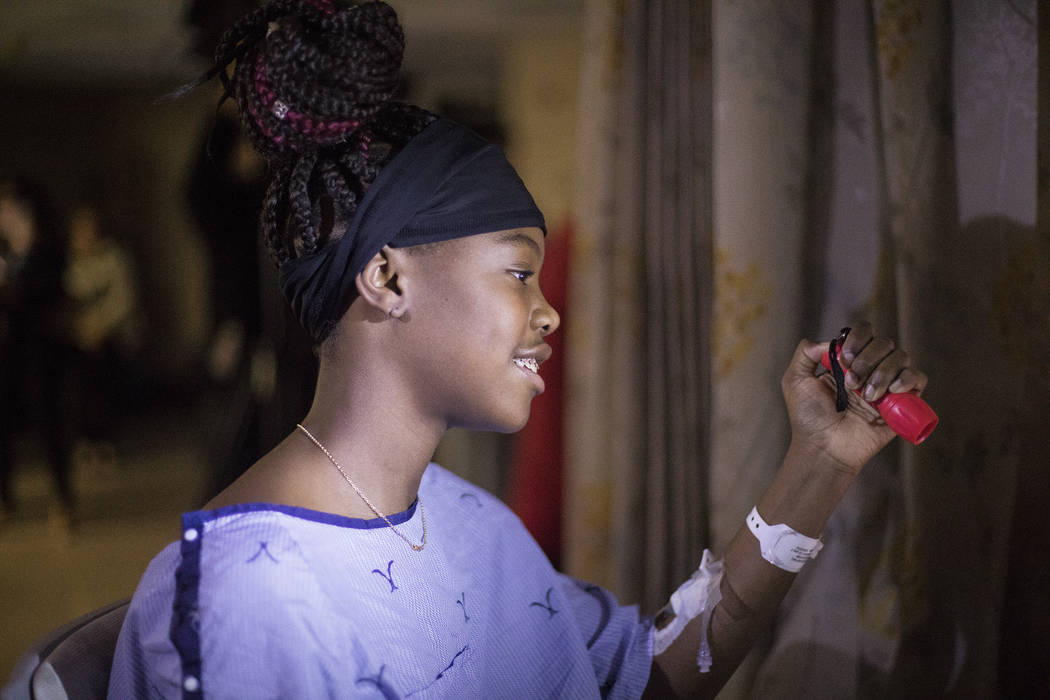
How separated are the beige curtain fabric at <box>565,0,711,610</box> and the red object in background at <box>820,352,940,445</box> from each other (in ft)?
1.39

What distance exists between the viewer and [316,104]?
2.24 ft

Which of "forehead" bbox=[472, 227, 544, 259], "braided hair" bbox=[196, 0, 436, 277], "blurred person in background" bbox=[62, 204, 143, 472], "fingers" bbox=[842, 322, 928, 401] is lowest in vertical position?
"blurred person in background" bbox=[62, 204, 143, 472]

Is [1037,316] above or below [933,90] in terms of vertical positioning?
below

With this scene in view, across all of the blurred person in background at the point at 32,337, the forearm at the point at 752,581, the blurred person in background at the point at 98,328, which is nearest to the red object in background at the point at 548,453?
the forearm at the point at 752,581

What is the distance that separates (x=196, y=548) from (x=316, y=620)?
12cm

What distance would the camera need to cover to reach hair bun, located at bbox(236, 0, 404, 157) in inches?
26.7

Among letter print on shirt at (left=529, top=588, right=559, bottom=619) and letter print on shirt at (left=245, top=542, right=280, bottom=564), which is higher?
letter print on shirt at (left=245, top=542, right=280, bottom=564)

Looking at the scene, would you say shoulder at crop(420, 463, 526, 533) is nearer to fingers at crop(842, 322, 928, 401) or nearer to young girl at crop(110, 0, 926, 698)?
young girl at crop(110, 0, 926, 698)

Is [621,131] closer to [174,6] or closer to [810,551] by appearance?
[810,551]


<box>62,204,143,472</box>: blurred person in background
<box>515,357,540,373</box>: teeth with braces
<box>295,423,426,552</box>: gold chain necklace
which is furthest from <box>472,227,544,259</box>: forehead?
<box>62,204,143,472</box>: blurred person in background

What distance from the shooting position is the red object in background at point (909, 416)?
70 centimetres

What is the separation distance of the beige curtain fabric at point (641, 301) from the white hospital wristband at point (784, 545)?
34cm

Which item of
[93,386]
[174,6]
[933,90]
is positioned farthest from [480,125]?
[93,386]

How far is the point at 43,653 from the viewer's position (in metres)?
0.64
